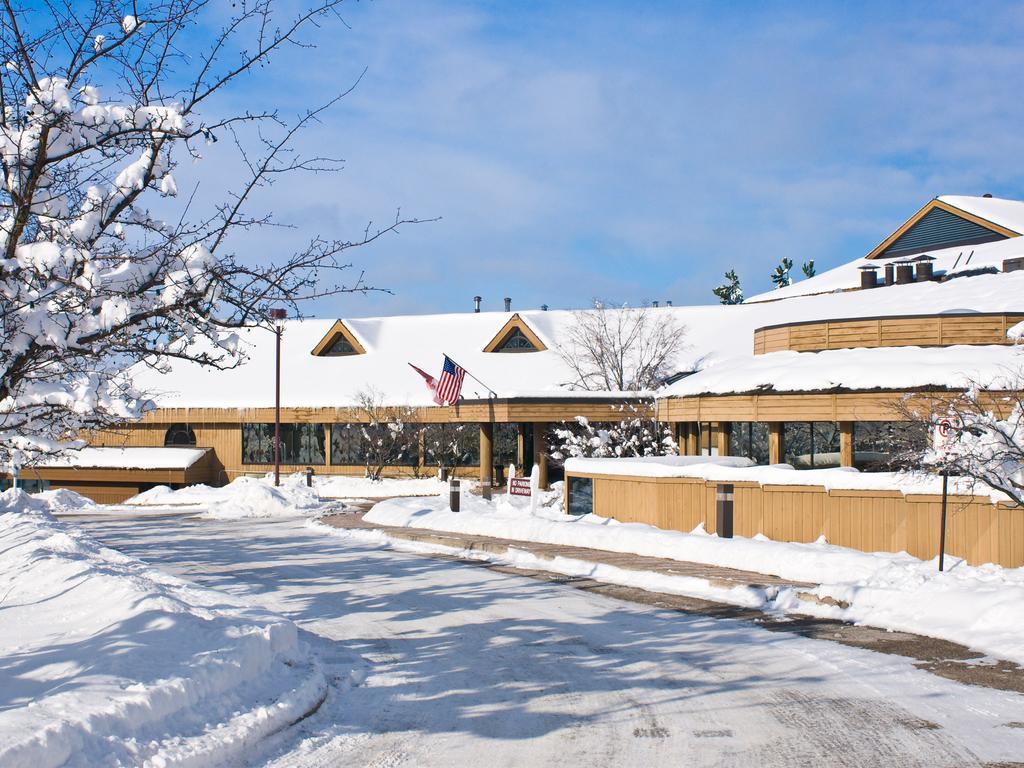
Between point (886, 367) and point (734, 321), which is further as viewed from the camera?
point (734, 321)

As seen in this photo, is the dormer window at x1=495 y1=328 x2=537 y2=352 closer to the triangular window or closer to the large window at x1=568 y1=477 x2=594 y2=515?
the triangular window

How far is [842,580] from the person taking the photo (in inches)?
588

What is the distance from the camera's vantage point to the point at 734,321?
1970 inches

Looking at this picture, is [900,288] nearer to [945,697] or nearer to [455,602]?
[455,602]

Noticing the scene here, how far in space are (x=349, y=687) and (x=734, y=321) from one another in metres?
42.8

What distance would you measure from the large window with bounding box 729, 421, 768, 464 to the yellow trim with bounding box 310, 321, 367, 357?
88.7 feet

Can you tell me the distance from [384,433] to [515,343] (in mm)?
9309

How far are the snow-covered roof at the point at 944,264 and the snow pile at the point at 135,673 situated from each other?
113ft

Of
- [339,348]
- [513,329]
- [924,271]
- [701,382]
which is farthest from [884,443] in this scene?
[339,348]

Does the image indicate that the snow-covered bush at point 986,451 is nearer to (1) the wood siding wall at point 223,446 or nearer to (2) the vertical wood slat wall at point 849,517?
(2) the vertical wood slat wall at point 849,517

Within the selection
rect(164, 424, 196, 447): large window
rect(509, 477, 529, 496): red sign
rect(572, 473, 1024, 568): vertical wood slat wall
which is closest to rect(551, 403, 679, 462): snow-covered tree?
rect(509, 477, 529, 496): red sign

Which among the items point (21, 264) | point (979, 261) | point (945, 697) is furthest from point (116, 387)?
point (979, 261)

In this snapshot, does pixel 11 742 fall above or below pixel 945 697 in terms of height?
above

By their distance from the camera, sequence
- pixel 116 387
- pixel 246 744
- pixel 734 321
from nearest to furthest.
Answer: pixel 246 744
pixel 116 387
pixel 734 321
